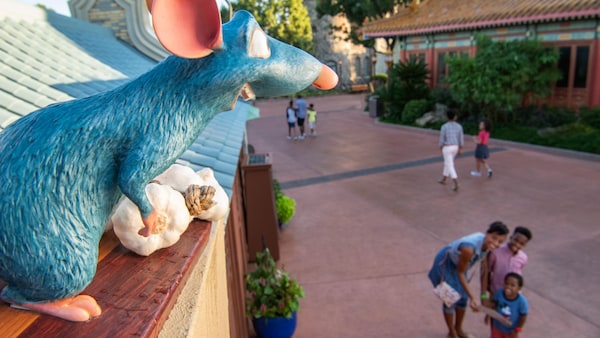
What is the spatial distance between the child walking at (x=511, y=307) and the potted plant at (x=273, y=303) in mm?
1863

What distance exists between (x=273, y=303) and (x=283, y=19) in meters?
30.9

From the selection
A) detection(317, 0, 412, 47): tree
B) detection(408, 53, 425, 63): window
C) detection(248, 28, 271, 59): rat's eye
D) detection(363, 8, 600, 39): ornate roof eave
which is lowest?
detection(248, 28, 271, 59): rat's eye

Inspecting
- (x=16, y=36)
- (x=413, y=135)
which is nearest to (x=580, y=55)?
(x=413, y=135)

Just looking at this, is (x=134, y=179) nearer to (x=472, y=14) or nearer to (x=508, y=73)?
(x=508, y=73)

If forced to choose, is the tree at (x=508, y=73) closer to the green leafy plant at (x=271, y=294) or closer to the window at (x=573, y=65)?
the window at (x=573, y=65)

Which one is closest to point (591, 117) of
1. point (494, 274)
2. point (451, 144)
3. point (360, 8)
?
point (451, 144)

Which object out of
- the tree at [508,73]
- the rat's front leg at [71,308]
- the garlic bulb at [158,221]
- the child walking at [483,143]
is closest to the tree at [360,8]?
the tree at [508,73]

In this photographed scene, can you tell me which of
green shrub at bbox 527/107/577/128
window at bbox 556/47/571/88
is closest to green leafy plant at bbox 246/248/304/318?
green shrub at bbox 527/107/577/128

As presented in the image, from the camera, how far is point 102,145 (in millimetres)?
1091

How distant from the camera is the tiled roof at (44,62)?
8.96 feet

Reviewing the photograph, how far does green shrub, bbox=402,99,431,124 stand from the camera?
1731cm

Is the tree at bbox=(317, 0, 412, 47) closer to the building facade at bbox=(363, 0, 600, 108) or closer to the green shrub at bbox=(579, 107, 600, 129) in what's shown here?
the building facade at bbox=(363, 0, 600, 108)

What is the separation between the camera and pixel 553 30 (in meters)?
14.1

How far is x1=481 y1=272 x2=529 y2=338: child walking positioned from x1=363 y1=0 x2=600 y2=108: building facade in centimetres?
1122
